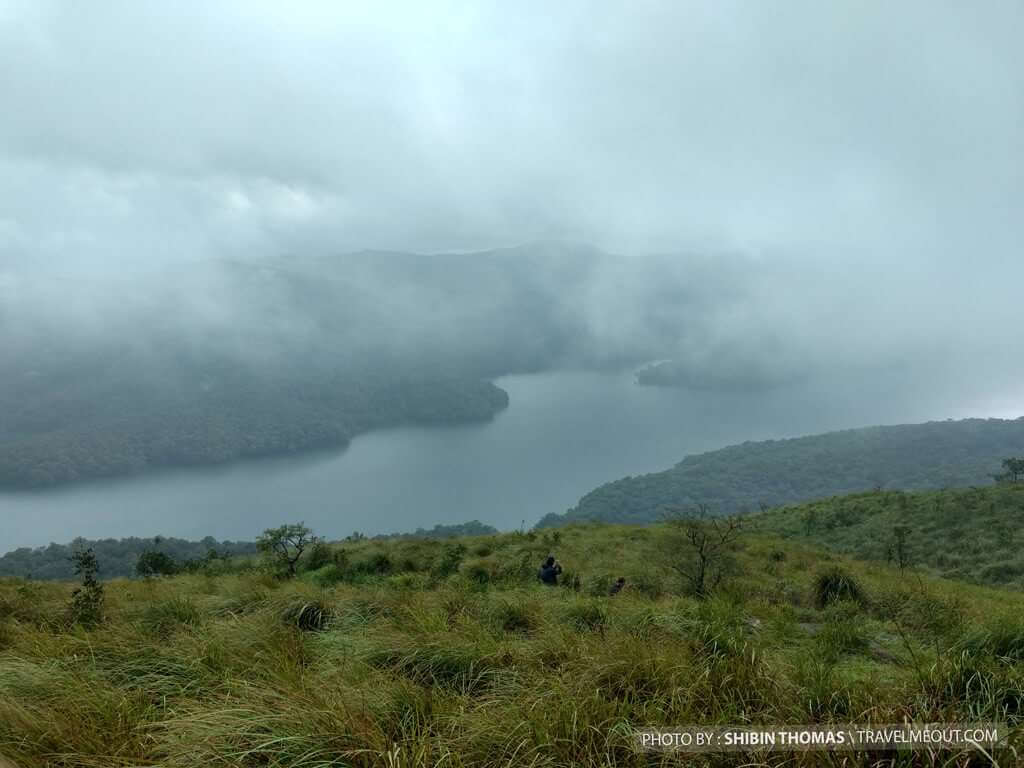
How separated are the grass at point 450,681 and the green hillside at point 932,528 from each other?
14.0 meters

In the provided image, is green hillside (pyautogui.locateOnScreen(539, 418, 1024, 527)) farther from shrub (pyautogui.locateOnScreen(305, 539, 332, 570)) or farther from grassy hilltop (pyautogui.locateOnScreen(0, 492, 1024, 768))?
grassy hilltop (pyautogui.locateOnScreen(0, 492, 1024, 768))

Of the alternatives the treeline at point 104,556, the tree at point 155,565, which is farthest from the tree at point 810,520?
the treeline at point 104,556

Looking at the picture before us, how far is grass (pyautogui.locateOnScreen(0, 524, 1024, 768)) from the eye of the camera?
3.05 meters

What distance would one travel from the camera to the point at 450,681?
4.34 metres

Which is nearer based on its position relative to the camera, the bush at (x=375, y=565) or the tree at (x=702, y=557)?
the tree at (x=702, y=557)

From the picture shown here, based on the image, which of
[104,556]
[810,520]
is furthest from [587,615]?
[104,556]

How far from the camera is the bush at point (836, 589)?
9727 mm

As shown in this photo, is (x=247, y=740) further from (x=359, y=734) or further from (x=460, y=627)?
(x=460, y=627)

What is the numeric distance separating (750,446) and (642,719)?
210 metres

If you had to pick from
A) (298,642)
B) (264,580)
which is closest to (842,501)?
(264,580)

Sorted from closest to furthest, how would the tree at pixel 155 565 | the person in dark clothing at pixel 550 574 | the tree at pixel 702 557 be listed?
the tree at pixel 702 557, the person in dark clothing at pixel 550 574, the tree at pixel 155 565

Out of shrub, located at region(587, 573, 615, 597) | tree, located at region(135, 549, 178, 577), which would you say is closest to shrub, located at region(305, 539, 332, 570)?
tree, located at region(135, 549, 178, 577)

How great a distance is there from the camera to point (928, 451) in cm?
16550

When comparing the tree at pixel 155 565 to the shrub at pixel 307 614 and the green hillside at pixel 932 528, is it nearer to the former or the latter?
the shrub at pixel 307 614
